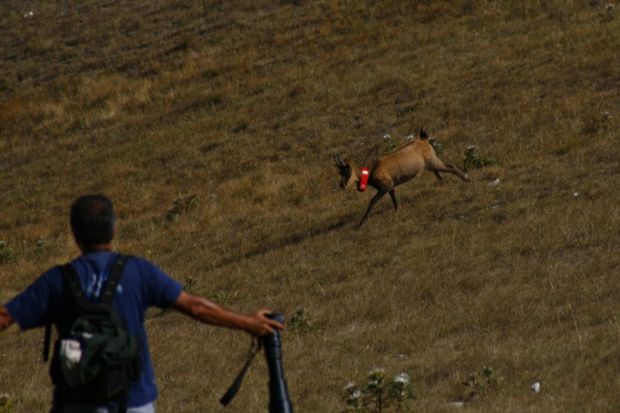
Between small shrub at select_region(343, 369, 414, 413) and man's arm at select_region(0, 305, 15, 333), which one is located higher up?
man's arm at select_region(0, 305, 15, 333)

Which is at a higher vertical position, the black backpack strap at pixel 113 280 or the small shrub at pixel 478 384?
the black backpack strap at pixel 113 280

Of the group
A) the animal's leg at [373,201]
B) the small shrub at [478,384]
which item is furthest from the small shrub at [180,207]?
the small shrub at [478,384]

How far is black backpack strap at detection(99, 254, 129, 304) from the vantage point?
5.09 metres

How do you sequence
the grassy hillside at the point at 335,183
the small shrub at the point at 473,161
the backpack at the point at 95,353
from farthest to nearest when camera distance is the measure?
the small shrub at the point at 473,161 < the grassy hillside at the point at 335,183 < the backpack at the point at 95,353

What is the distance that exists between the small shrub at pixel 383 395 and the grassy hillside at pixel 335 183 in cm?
22

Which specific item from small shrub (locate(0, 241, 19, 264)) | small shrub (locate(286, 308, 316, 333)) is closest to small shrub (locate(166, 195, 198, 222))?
small shrub (locate(0, 241, 19, 264))

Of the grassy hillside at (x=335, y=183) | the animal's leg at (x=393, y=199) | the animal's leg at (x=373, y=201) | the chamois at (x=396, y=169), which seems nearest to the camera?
the grassy hillside at (x=335, y=183)

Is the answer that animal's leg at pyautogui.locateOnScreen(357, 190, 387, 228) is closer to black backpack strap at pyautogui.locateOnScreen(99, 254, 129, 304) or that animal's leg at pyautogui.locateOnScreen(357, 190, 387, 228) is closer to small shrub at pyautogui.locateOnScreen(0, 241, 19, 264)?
small shrub at pyautogui.locateOnScreen(0, 241, 19, 264)

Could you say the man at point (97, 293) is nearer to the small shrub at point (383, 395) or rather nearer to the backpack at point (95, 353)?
the backpack at point (95, 353)

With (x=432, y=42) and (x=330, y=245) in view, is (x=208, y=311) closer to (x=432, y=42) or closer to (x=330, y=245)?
(x=330, y=245)

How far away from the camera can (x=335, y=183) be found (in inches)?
821

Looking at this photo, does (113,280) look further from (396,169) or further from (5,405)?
(396,169)

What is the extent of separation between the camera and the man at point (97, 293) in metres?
5.13

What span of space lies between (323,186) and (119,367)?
15.9m
